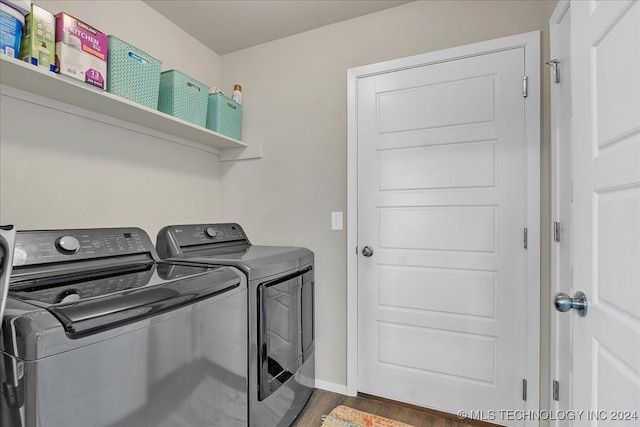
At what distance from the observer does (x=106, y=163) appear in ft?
5.70

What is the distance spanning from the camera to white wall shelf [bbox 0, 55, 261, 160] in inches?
47.7

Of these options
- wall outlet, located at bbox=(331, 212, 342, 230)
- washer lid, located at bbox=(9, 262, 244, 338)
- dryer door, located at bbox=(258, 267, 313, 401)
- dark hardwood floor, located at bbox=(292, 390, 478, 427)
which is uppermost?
wall outlet, located at bbox=(331, 212, 342, 230)

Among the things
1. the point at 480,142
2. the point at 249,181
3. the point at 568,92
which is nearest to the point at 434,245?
the point at 480,142

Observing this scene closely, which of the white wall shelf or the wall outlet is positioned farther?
the wall outlet

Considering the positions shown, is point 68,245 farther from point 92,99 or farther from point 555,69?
point 555,69

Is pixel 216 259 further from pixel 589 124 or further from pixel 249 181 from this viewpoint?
pixel 589 124

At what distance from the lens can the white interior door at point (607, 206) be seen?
636 millimetres

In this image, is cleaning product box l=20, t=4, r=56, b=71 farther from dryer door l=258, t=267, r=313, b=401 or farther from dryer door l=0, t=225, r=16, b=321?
dryer door l=258, t=267, r=313, b=401

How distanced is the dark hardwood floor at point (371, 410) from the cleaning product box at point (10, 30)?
2140mm

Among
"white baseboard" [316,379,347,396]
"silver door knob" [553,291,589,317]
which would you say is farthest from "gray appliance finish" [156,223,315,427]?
"silver door knob" [553,291,589,317]

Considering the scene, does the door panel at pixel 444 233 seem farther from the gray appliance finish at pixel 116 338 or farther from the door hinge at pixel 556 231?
the gray appliance finish at pixel 116 338

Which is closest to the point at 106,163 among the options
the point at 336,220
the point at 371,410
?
the point at 336,220

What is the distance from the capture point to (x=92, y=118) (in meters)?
1.65

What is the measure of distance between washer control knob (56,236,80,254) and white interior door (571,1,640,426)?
1750 millimetres
